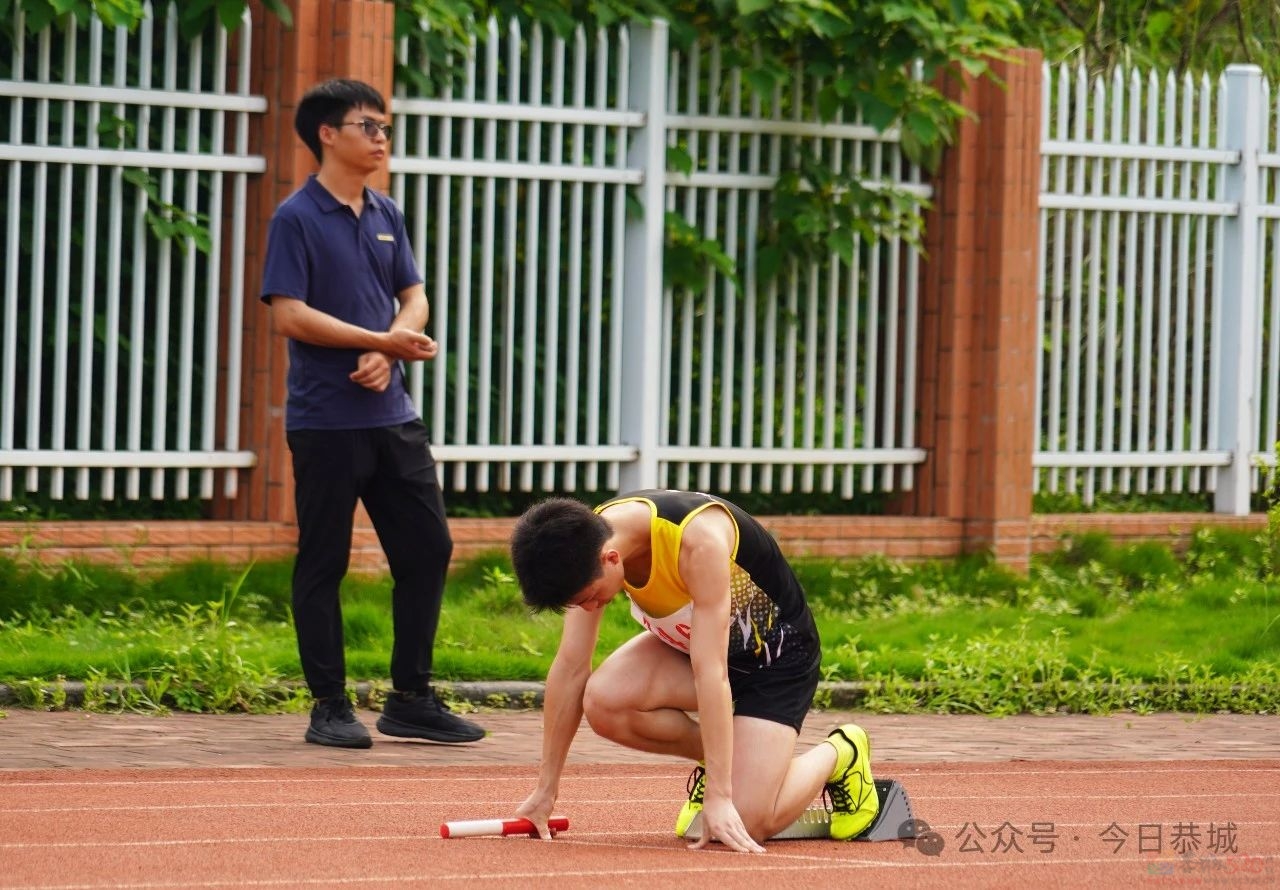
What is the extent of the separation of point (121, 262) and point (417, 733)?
3275 millimetres

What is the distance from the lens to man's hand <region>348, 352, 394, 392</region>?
24.3 ft

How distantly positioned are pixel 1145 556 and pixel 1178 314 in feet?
4.74

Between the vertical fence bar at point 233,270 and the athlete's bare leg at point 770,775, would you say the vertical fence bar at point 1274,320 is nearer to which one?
the vertical fence bar at point 233,270

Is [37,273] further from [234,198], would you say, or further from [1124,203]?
[1124,203]

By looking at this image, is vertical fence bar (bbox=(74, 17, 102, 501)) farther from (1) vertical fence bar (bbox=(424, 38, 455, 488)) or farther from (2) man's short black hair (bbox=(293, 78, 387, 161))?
(2) man's short black hair (bbox=(293, 78, 387, 161))

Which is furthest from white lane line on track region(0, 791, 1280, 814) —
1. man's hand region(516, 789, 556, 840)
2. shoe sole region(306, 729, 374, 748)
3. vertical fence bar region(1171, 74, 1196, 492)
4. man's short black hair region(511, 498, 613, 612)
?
vertical fence bar region(1171, 74, 1196, 492)

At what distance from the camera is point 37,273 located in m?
9.48

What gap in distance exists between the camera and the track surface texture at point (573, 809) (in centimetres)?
527

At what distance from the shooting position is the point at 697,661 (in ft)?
17.9

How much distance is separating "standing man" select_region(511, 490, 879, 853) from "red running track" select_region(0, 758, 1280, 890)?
17 cm

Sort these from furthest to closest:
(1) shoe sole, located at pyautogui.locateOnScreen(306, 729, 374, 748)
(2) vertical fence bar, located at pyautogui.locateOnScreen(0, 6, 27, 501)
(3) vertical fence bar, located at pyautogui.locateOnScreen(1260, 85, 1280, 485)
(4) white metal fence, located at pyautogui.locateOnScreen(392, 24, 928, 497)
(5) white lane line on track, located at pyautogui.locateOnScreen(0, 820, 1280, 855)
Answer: (3) vertical fence bar, located at pyautogui.locateOnScreen(1260, 85, 1280, 485), (4) white metal fence, located at pyautogui.locateOnScreen(392, 24, 928, 497), (2) vertical fence bar, located at pyautogui.locateOnScreen(0, 6, 27, 501), (1) shoe sole, located at pyautogui.locateOnScreen(306, 729, 374, 748), (5) white lane line on track, located at pyautogui.locateOnScreen(0, 820, 1280, 855)

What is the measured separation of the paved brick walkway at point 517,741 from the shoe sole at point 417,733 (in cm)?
3

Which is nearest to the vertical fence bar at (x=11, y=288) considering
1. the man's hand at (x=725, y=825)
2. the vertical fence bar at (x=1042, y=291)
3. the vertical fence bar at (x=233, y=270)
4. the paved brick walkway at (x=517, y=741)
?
the vertical fence bar at (x=233, y=270)

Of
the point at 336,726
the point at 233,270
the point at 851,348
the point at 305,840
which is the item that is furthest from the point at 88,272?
the point at 305,840
